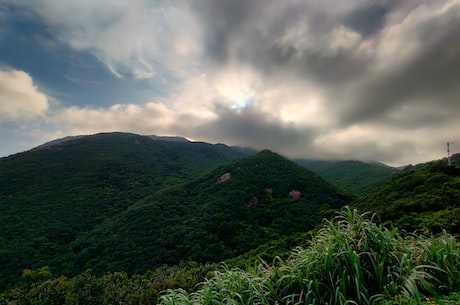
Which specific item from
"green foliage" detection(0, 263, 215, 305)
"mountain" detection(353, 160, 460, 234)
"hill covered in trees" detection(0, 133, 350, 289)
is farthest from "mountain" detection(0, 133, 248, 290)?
"mountain" detection(353, 160, 460, 234)

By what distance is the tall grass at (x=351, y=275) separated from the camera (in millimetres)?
3973

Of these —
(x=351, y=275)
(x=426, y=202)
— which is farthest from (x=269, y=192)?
(x=351, y=275)

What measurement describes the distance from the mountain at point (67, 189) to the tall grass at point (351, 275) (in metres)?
24.4

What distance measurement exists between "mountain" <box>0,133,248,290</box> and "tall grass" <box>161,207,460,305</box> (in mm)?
24389

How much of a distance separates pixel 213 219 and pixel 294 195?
12.3 metres

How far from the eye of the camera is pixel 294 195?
37.2 meters

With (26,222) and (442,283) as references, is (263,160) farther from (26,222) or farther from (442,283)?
(442,283)

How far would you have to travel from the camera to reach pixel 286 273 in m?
4.83

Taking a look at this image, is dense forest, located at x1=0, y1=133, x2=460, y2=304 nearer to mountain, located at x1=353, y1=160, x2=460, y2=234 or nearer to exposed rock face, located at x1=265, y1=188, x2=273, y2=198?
mountain, located at x1=353, y1=160, x2=460, y2=234

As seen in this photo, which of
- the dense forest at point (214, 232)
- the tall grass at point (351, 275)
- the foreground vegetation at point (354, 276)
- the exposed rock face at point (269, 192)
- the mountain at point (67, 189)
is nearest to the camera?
the foreground vegetation at point (354, 276)

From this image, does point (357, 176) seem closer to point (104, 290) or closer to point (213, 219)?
point (213, 219)

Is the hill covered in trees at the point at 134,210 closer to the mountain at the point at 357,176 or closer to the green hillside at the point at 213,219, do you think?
the green hillside at the point at 213,219

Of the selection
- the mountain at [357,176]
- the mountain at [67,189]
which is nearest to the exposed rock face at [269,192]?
the mountain at [357,176]

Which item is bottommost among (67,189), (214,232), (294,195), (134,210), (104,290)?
(214,232)
